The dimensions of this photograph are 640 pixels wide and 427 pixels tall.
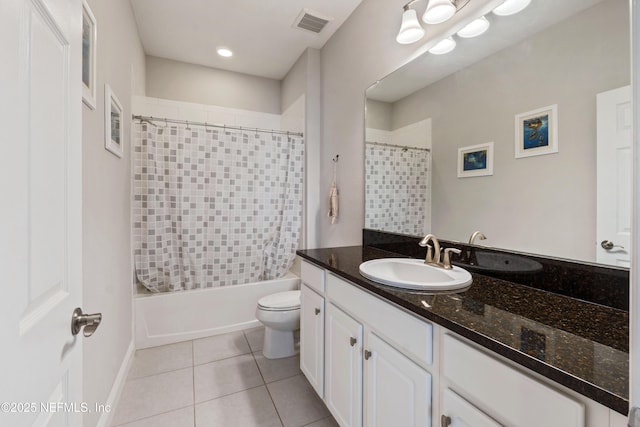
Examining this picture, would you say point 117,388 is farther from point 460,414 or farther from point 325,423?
point 460,414

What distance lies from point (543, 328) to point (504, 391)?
0.68ft

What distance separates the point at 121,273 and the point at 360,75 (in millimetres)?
2089

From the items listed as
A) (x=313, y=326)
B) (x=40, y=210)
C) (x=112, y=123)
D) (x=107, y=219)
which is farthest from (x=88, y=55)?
(x=313, y=326)

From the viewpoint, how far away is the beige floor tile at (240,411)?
148 cm

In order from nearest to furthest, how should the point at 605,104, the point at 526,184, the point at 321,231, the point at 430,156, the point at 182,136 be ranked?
the point at 605,104, the point at 526,184, the point at 430,156, the point at 182,136, the point at 321,231

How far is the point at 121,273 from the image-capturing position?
70.8 inches

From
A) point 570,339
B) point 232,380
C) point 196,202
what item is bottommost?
point 232,380

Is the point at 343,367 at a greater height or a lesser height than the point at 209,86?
lesser

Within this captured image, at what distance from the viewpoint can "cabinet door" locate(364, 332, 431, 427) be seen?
0.87 m

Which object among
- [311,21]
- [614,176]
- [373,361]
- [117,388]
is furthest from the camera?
[311,21]

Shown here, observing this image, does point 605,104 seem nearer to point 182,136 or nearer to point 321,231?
point 321,231

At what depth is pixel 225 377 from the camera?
186 centimetres

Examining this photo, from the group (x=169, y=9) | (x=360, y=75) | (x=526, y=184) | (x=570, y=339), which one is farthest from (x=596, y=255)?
(x=169, y=9)

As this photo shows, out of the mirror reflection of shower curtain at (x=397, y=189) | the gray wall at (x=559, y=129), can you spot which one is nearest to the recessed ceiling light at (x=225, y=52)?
the mirror reflection of shower curtain at (x=397, y=189)
